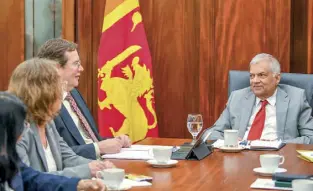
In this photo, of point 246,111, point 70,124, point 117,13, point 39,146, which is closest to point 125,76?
point 117,13

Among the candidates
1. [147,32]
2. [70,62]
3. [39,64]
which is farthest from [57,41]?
[147,32]

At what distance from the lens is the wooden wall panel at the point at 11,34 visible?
5.73m

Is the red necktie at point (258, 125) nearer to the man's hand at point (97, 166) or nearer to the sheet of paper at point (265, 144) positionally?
the sheet of paper at point (265, 144)

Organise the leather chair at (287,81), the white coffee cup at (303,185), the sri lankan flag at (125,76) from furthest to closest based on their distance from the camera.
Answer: the sri lankan flag at (125,76) → the leather chair at (287,81) → the white coffee cup at (303,185)

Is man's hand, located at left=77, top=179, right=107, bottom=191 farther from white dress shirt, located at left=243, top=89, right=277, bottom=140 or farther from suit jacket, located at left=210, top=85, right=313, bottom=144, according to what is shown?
white dress shirt, located at left=243, top=89, right=277, bottom=140

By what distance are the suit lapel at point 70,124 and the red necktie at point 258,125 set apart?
1.35 metres

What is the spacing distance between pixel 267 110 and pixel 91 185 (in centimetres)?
249

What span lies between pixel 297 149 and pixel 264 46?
6.37 ft

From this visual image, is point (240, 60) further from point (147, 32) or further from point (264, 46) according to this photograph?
point (147, 32)

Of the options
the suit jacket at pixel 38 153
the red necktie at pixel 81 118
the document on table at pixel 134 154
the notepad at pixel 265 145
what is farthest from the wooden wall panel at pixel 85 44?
the suit jacket at pixel 38 153

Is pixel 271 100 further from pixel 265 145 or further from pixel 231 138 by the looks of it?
pixel 231 138

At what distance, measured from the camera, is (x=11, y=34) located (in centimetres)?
576

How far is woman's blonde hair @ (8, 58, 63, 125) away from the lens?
2.58m

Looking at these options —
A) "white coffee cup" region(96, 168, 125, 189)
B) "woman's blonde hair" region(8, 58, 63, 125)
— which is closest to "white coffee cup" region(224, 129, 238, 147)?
"woman's blonde hair" region(8, 58, 63, 125)
